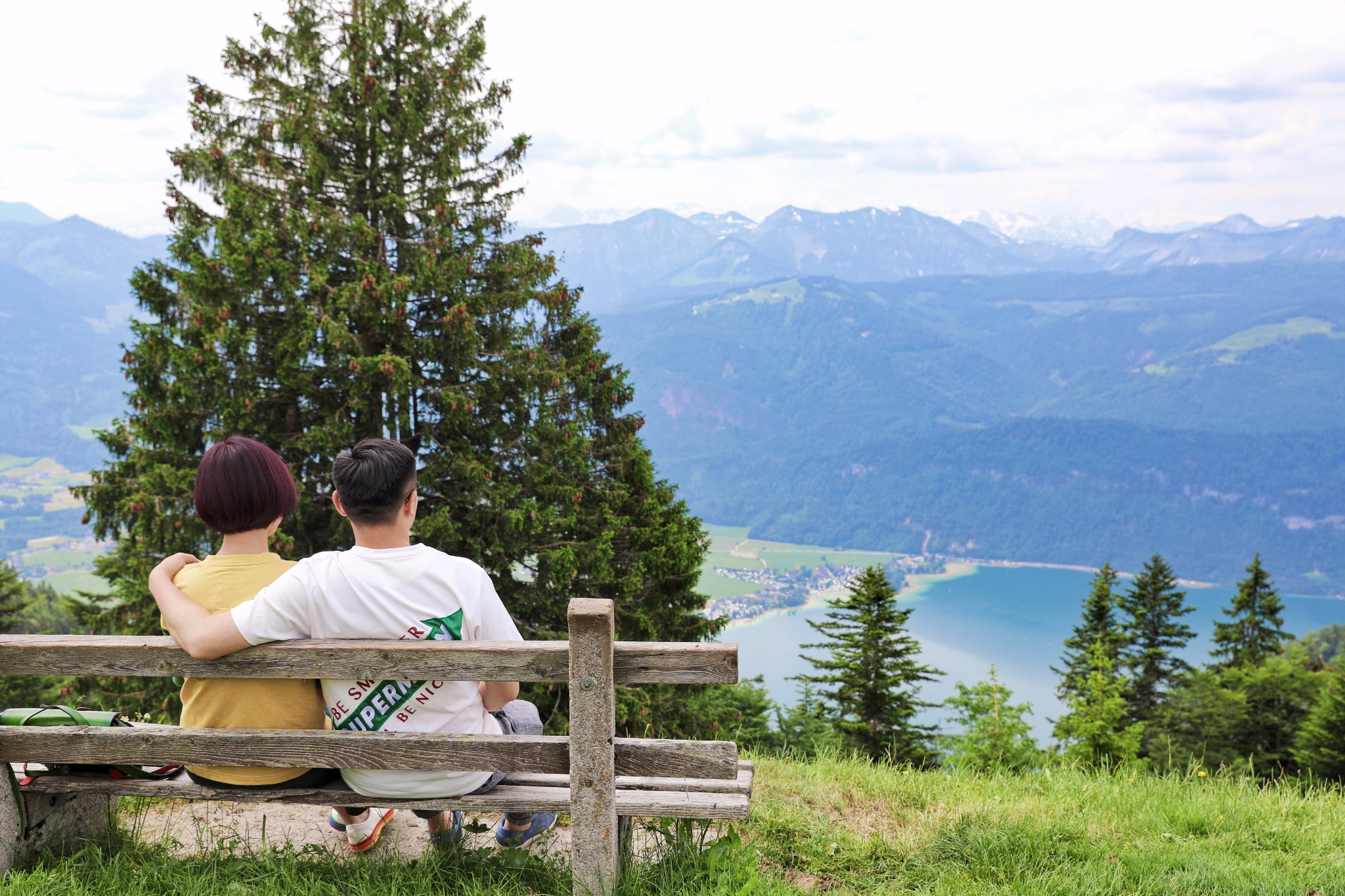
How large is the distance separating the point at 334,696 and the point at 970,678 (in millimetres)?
168636

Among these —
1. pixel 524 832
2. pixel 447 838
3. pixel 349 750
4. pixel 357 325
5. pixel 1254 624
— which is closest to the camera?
pixel 349 750

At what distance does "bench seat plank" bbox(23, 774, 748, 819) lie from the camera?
3221 millimetres

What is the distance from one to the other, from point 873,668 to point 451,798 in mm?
28919

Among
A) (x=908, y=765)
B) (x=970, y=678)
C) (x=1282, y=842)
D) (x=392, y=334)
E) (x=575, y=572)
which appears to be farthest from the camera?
(x=970, y=678)

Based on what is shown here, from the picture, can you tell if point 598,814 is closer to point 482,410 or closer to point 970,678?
point 482,410

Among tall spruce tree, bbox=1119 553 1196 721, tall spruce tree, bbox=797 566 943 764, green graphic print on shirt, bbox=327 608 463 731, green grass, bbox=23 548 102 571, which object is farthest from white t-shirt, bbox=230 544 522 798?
green grass, bbox=23 548 102 571

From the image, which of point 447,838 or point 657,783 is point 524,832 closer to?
point 447,838

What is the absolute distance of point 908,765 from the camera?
257 inches

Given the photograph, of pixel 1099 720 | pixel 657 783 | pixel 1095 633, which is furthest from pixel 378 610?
pixel 1095 633

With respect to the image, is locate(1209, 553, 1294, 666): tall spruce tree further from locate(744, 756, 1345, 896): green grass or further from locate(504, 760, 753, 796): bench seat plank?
locate(504, 760, 753, 796): bench seat plank

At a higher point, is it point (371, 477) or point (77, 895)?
point (371, 477)

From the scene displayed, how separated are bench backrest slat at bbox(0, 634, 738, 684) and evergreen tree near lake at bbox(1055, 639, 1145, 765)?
22411 millimetres

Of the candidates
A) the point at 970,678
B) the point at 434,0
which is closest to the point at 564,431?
the point at 434,0

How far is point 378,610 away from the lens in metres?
3.07
